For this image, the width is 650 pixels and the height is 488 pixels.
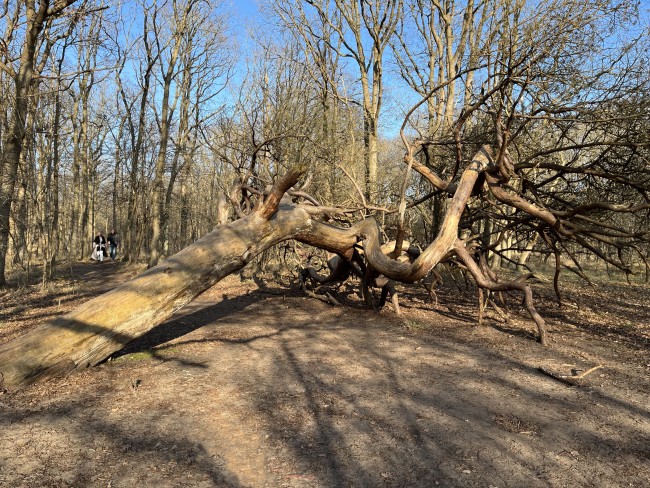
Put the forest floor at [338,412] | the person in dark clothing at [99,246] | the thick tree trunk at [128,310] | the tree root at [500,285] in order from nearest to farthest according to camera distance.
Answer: the forest floor at [338,412], the thick tree trunk at [128,310], the tree root at [500,285], the person in dark clothing at [99,246]

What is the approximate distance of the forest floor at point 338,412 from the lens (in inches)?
114

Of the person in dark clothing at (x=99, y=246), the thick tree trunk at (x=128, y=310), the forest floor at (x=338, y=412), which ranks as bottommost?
the person in dark clothing at (x=99, y=246)

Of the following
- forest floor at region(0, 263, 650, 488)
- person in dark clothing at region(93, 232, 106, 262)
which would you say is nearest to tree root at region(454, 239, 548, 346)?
forest floor at region(0, 263, 650, 488)

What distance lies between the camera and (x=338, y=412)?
3818mm

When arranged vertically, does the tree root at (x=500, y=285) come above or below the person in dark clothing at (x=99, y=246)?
above

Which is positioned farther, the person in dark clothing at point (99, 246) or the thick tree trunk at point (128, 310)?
the person in dark clothing at point (99, 246)

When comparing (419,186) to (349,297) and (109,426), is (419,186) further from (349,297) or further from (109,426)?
(109,426)

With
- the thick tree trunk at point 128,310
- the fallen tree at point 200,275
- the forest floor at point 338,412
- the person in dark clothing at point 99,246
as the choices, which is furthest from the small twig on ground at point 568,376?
the person in dark clothing at point 99,246

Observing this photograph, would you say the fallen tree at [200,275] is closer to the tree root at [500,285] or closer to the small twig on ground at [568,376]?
the tree root at [500,285]

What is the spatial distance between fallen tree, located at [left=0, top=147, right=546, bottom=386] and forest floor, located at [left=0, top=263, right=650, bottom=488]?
306 mm

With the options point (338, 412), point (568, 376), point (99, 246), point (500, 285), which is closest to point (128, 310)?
point (338, 412)

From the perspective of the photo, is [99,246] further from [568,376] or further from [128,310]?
[568,376]

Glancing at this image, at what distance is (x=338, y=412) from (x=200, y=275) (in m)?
2.61

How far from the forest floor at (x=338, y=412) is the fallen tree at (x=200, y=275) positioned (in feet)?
1.00
